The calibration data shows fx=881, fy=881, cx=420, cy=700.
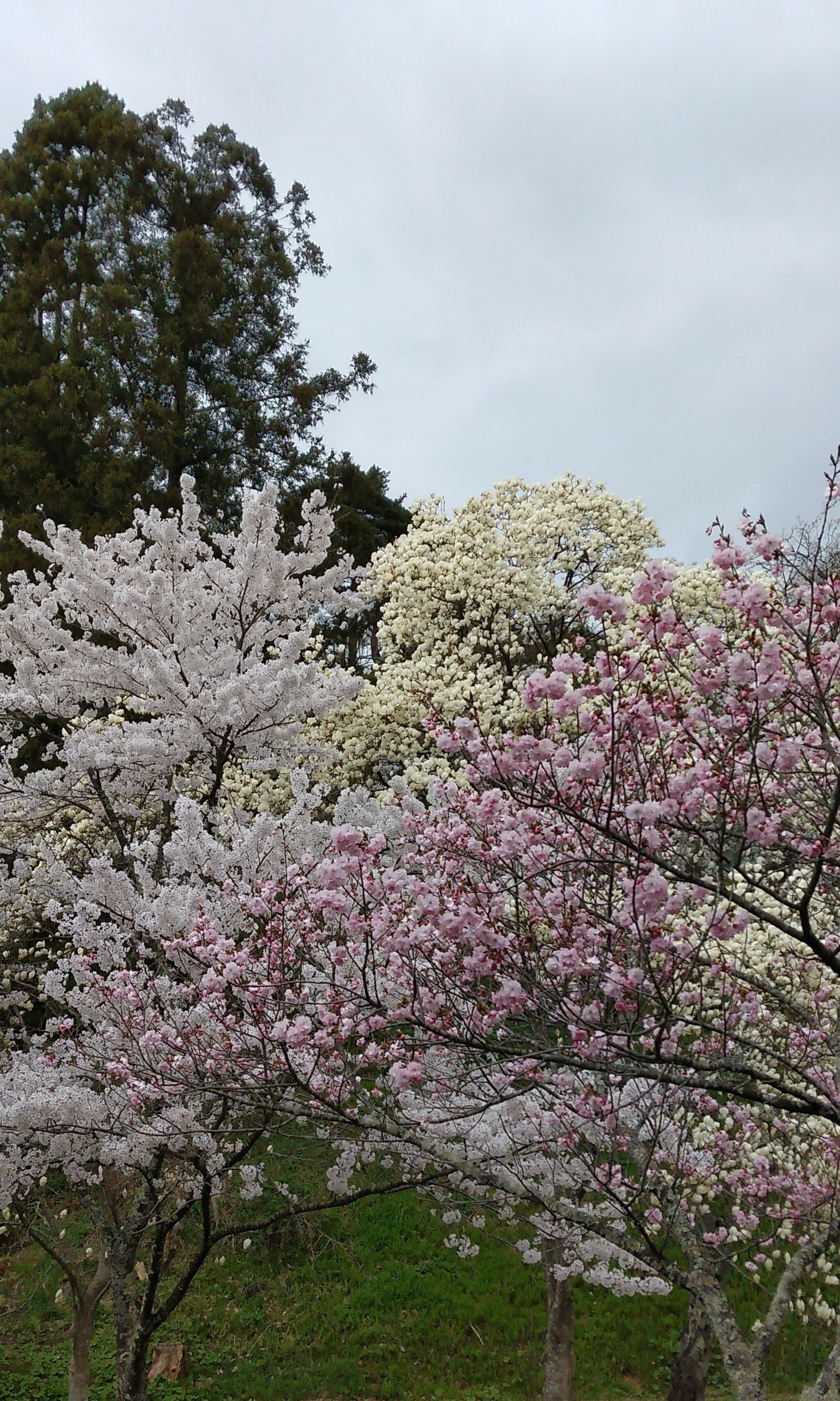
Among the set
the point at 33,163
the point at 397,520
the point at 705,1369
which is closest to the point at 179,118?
the point at 33,163

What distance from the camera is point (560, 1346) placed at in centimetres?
665

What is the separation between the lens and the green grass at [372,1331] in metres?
7.43

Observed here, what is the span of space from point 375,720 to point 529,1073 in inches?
251

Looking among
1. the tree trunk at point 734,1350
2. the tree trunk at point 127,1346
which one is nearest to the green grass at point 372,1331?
the tree trunk at point 127,1346

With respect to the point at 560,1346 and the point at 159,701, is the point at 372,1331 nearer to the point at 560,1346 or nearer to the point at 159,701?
the point at 560,1346

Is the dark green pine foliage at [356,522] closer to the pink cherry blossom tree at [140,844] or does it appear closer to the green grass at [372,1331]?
the pink cherry blossom tree at [140,844]

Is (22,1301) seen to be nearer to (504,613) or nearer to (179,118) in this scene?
(504,613)

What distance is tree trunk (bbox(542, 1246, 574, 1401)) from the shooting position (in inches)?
261

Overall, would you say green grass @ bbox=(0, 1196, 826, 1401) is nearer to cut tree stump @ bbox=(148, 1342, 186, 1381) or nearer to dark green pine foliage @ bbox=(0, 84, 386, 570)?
cut tree stump @ bbox=(148, 1342, 186, 1381)

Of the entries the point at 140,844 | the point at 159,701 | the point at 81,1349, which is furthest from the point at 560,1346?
the point at 159,701

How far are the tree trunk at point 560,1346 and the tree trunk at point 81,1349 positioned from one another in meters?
3.25

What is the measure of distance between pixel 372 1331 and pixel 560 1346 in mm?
2140

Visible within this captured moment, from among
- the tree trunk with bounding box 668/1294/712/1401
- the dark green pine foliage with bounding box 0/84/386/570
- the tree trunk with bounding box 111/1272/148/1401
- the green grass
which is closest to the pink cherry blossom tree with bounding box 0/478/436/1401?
the tree trunk with bounding box 111/1272/148/1401

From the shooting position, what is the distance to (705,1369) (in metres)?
6.92
